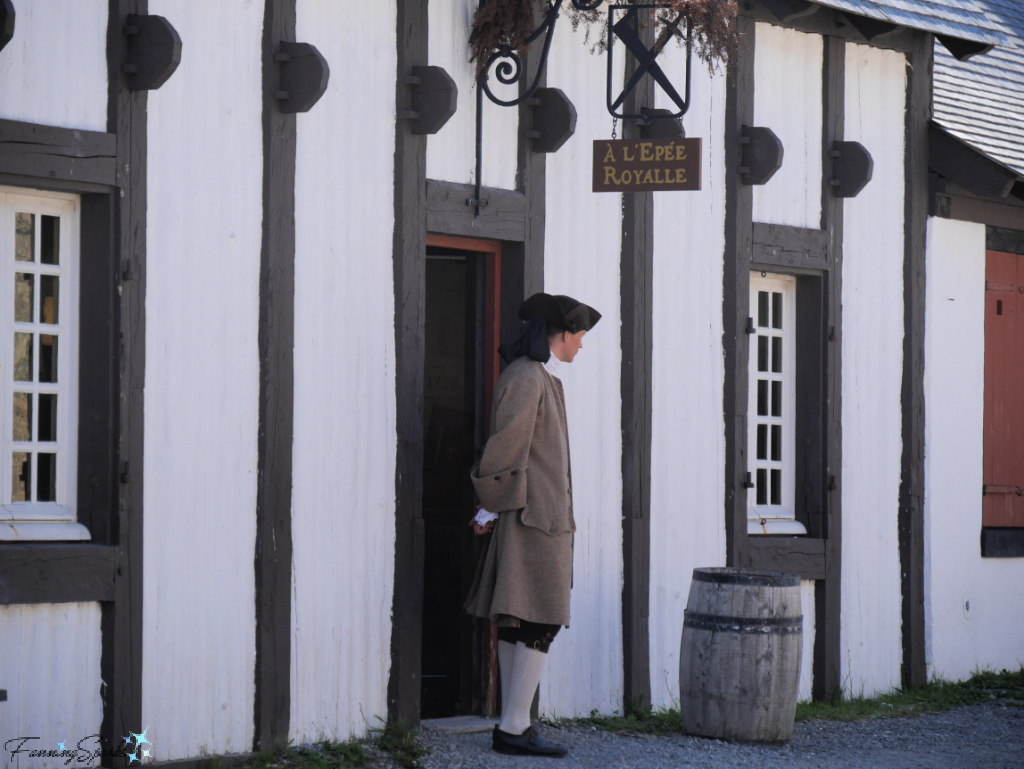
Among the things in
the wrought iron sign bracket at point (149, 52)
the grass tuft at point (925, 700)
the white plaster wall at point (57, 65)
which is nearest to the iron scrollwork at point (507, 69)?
the wrought iron sign bracket at point (149, 52)

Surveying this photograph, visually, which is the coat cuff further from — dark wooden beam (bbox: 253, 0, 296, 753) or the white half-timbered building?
dark wooden beam (bbox: 253, 0, 296, 753)

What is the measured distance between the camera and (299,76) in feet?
21.0

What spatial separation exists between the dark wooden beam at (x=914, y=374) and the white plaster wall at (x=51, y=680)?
18.1 ft

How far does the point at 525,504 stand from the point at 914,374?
3960 millimetres

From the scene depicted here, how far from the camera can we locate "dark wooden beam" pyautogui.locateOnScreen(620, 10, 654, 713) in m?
7.90

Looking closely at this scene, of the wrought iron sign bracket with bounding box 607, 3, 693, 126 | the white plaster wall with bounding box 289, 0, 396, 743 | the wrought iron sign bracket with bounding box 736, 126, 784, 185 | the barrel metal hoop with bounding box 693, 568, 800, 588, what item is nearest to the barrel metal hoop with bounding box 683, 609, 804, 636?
the barrel metal hoop with bounding box 693, 568, 800, 588

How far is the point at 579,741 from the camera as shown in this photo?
7172 millimetres

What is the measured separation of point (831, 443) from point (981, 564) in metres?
1.75

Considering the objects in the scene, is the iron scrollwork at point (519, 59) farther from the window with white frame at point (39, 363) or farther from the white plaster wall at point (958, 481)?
the white plaster wall at point (958, 481)

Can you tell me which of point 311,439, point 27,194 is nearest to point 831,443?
point 311,439

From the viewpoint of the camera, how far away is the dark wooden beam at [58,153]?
220 inches

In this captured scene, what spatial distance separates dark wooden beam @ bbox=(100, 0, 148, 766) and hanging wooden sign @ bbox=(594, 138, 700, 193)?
224 cm

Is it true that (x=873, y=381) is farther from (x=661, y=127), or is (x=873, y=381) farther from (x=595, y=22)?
(x=595, y=22)

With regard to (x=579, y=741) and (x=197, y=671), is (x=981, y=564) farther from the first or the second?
(x=197, y=671)
